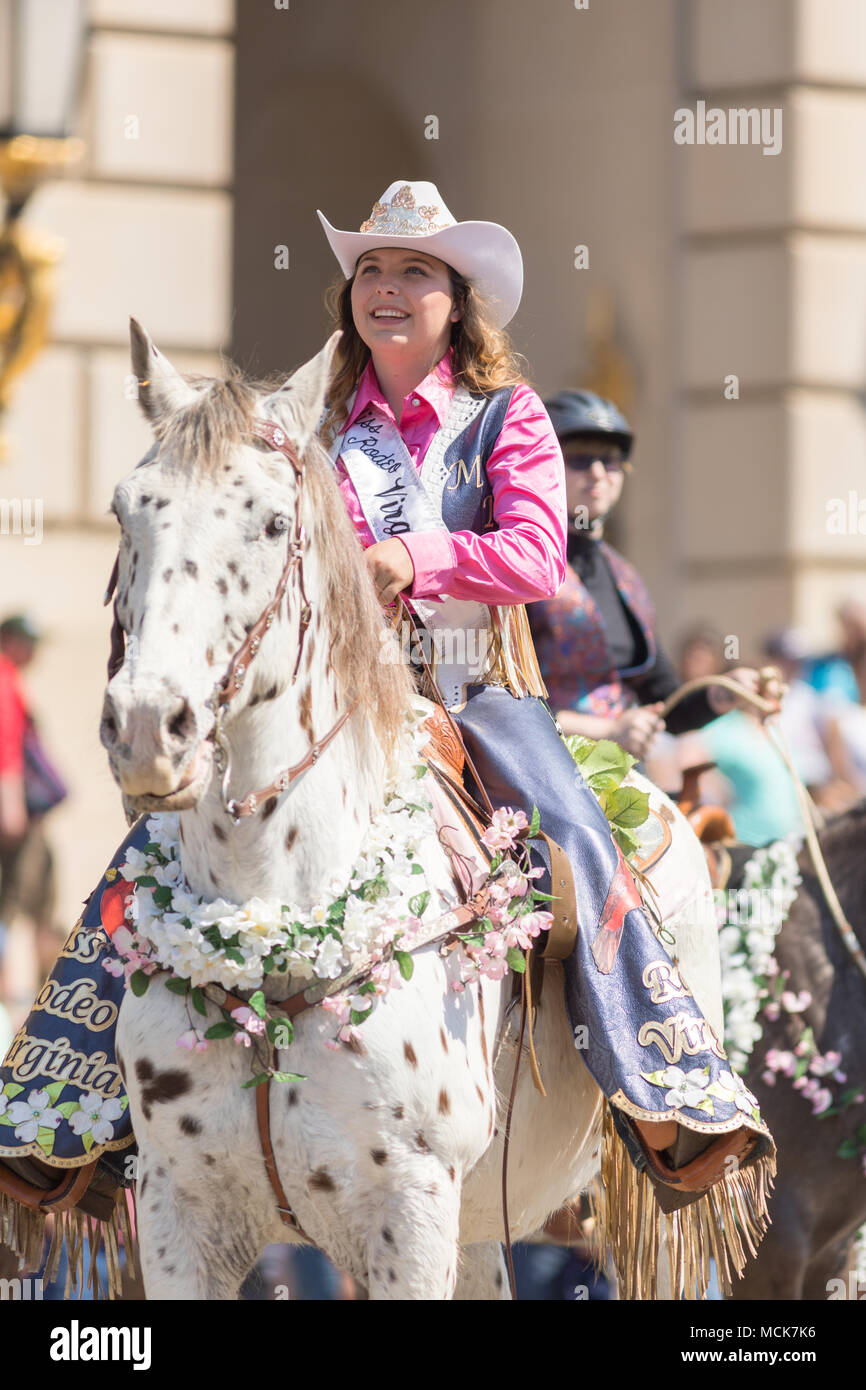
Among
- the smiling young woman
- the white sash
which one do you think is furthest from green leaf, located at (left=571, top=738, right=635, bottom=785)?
the white sash

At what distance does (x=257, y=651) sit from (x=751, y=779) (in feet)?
13.9

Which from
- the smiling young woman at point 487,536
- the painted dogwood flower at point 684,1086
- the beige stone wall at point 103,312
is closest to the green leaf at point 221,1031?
the smiling young woman at point 487,536

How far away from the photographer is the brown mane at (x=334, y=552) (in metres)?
3.12

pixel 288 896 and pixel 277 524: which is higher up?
pixel 277 524

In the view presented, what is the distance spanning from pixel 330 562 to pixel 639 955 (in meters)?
1.01

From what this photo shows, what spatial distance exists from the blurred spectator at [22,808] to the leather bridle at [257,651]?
4.96 meters

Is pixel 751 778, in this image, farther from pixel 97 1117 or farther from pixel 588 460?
pixel 97 1117

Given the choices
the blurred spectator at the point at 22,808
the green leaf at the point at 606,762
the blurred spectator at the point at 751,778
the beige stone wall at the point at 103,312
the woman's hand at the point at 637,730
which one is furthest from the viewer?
the beige stone wall at the point at 103,312

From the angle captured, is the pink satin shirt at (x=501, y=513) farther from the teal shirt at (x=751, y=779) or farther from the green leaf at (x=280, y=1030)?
the teal shirt at (x=751, y=779)

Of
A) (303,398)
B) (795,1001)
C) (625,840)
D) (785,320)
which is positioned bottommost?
(795,1001)

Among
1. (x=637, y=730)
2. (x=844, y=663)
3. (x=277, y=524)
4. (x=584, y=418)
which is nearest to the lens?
(x=277, y=524)

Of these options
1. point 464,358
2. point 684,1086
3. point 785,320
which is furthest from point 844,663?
point 684,1086

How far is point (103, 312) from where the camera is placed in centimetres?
873
